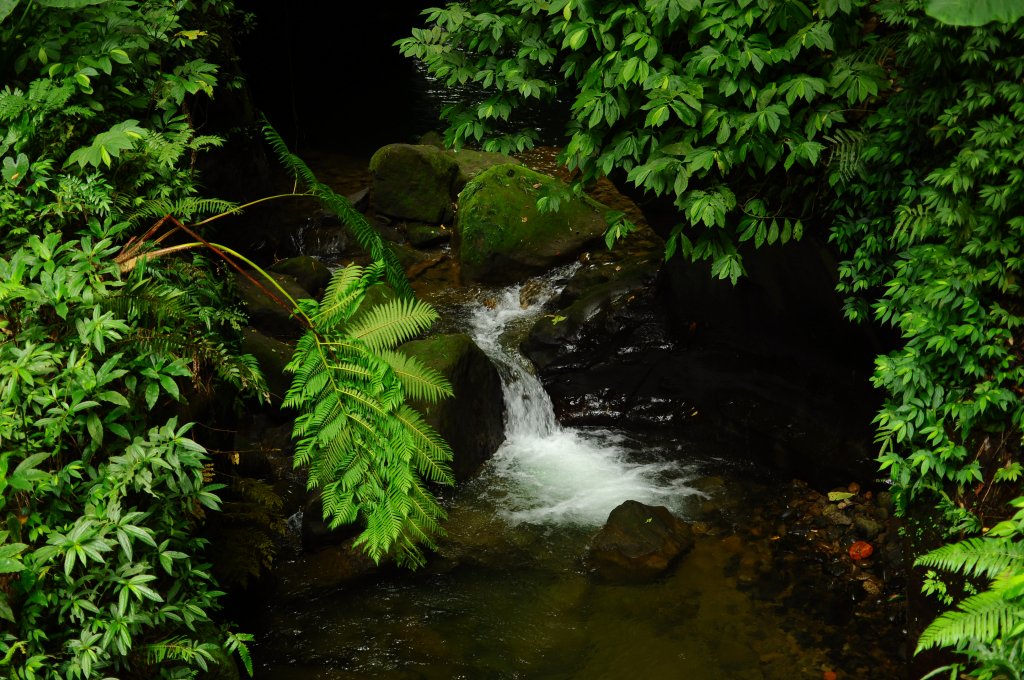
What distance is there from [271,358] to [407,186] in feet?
17.3

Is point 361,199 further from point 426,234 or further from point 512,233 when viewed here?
point 512,233

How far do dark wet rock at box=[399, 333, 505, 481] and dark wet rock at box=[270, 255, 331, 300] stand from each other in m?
2.29

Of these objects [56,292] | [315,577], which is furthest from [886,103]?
[315,577]

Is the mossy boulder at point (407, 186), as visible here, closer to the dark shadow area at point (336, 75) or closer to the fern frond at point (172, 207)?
the dark shadow area at point (336, 75)

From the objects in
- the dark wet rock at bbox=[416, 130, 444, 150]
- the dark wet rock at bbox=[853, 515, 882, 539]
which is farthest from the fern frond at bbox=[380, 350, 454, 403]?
the dark wet rock at bbox=[416, 130, 444, 150]

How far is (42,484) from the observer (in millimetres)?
3154

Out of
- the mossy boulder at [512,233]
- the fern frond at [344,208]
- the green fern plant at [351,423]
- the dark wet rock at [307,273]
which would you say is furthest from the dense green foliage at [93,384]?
the mossy boulder at [512,233]

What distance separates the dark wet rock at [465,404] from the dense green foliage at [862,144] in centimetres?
236

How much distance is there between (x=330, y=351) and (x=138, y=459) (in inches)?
43.4

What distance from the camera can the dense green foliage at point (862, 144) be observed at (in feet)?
14.4

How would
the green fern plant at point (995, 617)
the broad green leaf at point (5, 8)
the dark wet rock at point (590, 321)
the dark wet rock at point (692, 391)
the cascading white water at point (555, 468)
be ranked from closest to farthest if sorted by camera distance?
the green fern plant at point (995, 617) < the broad green leaf at point (5, 8) < the dark wet rock at point (692, 391) < the cascading white water at point (555, 468) < the dark wet rock at point (590, 321)

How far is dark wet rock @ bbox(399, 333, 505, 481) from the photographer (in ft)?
24.5

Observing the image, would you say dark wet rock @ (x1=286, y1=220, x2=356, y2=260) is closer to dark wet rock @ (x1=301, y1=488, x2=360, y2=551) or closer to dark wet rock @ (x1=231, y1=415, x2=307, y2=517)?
dark wet rock @ (x1=231, y1=415, x2=307, y2=517)

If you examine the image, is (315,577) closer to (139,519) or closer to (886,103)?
(139,519)
